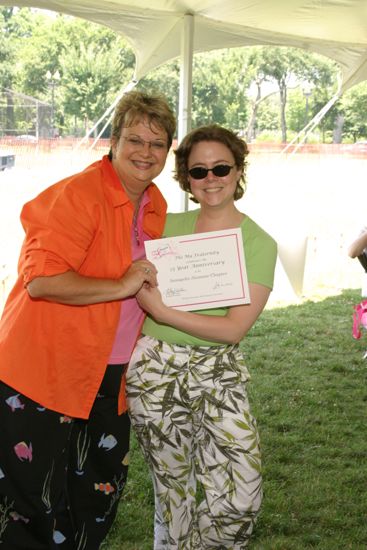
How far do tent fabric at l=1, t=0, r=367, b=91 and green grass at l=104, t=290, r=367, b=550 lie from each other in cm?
290

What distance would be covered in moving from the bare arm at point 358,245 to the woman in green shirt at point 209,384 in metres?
2.81

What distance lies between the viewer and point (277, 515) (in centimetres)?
341

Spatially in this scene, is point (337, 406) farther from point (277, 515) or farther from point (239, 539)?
point (239, 539)

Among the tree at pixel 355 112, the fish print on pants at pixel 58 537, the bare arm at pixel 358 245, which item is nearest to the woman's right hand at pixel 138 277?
the fish print on pants at pixel 58 537

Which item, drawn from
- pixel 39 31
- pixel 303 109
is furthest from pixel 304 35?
pixel 303 109

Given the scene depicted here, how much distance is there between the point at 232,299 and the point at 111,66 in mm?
9189

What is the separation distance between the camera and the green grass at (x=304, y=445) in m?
3.27

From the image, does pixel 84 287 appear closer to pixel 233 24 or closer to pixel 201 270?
pixel 201 270

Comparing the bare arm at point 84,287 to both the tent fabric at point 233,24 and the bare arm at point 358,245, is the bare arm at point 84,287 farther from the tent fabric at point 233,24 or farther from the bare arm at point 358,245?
the tent fabric at point 233,24

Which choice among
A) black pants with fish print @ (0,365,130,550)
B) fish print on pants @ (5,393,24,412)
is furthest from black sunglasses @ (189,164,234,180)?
fish print on pants @ (5,393,24,412)

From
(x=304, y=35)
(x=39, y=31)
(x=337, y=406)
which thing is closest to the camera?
(x=337, y=406)

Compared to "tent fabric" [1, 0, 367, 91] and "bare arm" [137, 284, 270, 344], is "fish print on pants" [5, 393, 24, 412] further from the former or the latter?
"tent fabric" [1, 0, 367, 91]

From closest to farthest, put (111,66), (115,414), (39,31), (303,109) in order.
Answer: (115,414)
(111,66)
(39,31)
(303,109)

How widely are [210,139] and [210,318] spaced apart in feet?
1.97
